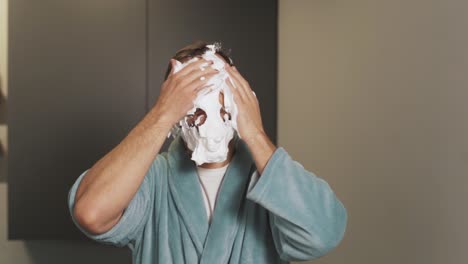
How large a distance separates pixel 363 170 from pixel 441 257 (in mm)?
369

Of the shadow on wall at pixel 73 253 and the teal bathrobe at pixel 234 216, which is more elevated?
the teal bathrobe at pixel 234 216

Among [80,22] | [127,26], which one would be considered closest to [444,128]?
[127,26]

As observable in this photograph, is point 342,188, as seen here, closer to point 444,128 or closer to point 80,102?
point 444,128

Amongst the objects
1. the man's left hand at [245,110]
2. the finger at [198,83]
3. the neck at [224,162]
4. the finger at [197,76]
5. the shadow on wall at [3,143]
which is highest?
the finger at [197,76]

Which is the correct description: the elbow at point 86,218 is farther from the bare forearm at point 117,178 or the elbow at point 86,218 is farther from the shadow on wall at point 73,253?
the shadow on wall at point 73,253

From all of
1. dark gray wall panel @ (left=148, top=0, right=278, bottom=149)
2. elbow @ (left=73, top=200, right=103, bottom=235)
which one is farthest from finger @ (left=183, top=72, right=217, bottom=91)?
dark gray wall panel @ (left=148, top=0, right=278, bottom=149)

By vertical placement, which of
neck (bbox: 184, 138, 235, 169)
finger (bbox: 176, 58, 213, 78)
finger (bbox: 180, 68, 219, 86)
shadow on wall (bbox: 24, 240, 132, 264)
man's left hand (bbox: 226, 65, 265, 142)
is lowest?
shadow on wall (bbox: 24, 240, 132, 264)

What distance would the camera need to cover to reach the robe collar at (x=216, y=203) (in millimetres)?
813

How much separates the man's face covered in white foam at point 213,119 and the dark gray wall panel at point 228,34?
88 cm

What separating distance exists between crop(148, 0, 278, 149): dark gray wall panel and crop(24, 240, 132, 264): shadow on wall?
72 centimetres

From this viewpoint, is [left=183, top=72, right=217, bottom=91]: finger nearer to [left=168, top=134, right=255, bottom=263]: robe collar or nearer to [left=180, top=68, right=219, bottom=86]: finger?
[left=180, top=68, right=219, bottom=86]: finger

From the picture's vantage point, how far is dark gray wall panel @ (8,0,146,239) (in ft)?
5.49

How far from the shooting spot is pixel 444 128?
868 mm

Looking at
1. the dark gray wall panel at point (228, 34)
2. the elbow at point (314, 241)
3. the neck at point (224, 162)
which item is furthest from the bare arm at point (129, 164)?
the dark gray wall panel at point (228, 34)
